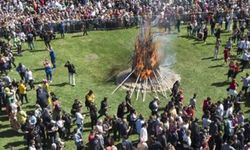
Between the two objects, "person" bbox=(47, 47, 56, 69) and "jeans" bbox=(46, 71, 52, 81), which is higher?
"person" bbox=(47, 47, 56, 69)

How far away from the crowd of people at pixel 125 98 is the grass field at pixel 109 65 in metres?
0.65

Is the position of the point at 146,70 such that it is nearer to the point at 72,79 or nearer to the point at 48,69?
the point at 72,79

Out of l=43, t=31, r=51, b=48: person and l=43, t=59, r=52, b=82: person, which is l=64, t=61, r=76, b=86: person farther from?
l=43, t=31, r=51, b=48: person

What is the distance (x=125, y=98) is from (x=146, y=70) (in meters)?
3.45

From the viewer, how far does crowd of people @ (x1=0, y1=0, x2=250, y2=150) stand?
24234 millimetres

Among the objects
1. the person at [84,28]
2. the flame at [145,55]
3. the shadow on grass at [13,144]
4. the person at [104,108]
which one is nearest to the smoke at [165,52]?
the flame at [145,55]

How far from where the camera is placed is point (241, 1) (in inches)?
1762

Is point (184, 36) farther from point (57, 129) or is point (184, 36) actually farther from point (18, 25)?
point (57, 129)

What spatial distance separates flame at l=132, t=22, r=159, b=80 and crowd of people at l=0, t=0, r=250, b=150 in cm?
234

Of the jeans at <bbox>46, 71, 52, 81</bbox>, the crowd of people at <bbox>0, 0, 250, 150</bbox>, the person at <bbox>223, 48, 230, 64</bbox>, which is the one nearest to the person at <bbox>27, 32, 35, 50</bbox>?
the crowd of people at <bbox>0, 0, 250, 150</bbox>

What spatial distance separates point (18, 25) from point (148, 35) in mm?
10939

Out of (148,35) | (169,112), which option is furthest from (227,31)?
(169,112)

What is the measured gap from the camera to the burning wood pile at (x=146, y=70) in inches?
1259

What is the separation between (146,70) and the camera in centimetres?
3228
